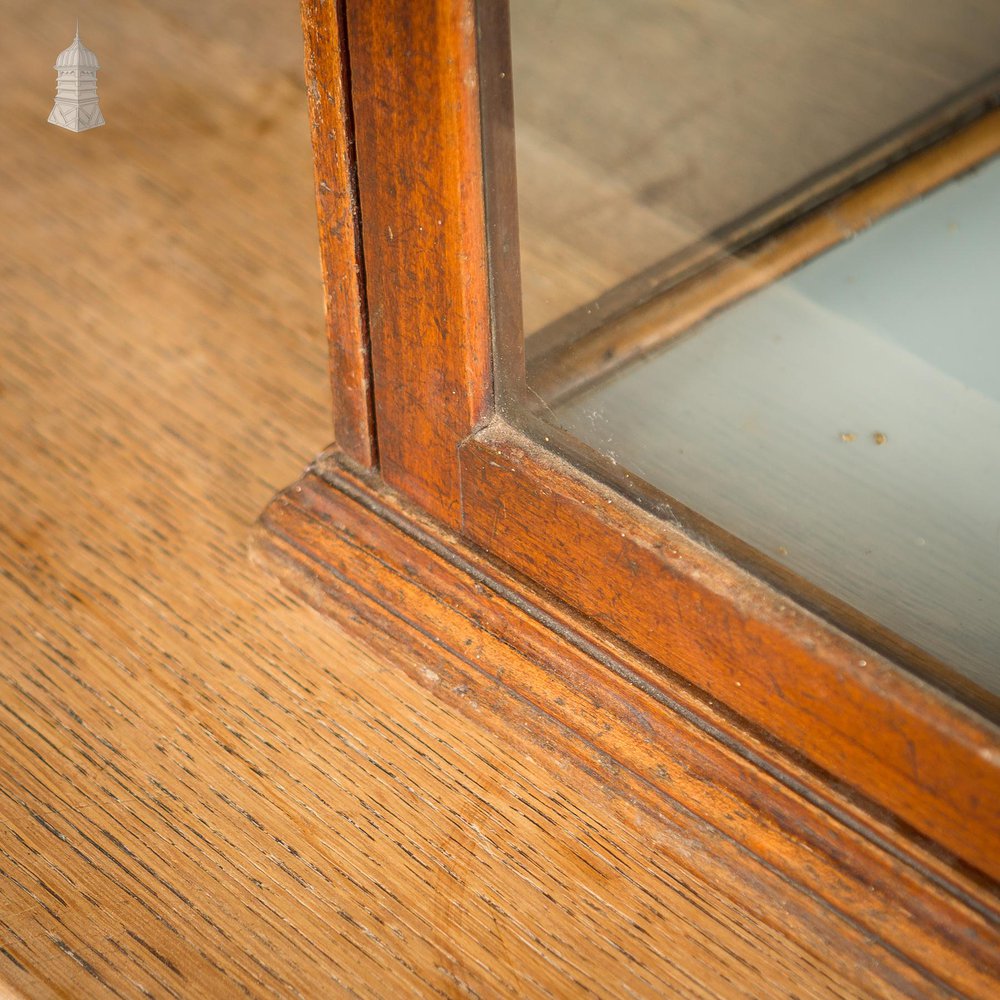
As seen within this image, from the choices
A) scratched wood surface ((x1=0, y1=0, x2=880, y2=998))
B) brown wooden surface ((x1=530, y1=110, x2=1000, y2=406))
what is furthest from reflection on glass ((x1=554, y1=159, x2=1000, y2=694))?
scratched wood surface ((x1=0, y1=0, x2=880, y2=998))

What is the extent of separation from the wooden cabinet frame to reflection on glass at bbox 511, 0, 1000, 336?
0.07 feet

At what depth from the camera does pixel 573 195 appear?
1.81 ft

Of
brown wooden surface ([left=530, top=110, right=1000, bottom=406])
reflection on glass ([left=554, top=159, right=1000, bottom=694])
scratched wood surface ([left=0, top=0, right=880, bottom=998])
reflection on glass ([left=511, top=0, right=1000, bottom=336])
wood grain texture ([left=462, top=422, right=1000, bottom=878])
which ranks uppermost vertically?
reflection on glass ([left=511, top=0, right=1000, bottom=336])

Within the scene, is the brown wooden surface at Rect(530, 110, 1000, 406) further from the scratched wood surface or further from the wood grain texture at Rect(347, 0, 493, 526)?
the scratched wood surface

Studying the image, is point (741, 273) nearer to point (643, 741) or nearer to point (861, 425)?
point (861, 425)

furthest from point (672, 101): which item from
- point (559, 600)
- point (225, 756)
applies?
point (225, 756)

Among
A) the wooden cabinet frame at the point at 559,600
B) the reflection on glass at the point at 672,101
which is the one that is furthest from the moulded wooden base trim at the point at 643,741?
the reflection on glass at the point at 672,101

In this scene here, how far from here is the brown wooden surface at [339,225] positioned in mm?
525

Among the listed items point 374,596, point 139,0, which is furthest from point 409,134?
point 139,0

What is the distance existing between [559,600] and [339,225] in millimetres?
187

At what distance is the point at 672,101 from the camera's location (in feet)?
1.86

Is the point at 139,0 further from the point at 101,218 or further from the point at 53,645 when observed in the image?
the point at 53,645

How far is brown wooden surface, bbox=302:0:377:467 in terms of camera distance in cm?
52

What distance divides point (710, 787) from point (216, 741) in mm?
217
